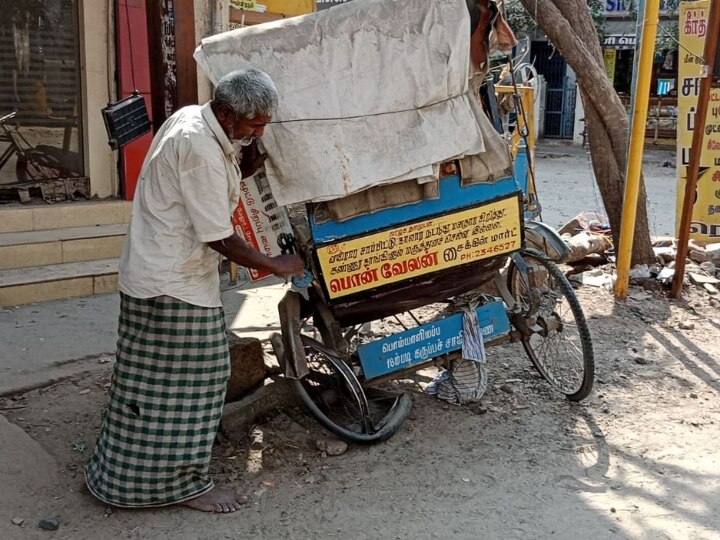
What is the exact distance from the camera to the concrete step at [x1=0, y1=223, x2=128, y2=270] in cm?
557

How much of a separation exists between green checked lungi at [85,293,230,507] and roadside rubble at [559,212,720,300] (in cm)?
364

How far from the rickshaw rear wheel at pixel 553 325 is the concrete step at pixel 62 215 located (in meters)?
3.63

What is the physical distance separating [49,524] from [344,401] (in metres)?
1.47

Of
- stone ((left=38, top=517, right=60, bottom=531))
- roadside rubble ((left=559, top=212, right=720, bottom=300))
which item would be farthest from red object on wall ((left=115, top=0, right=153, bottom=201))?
stone ((left=38, top=517, right=60, bottom=531))

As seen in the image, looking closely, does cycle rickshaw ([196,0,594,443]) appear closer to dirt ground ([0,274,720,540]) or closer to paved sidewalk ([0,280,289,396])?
dirt ground ([0,274,720,540])

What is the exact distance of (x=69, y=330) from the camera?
4801mm

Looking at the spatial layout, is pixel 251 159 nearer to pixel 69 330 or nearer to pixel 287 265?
pixel 287 265

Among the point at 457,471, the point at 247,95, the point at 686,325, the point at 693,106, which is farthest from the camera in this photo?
the point at 693,106

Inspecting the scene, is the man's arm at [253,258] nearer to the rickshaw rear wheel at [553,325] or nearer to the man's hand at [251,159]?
the man's hand at [251,159]

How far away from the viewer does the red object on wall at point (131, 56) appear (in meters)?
6.35

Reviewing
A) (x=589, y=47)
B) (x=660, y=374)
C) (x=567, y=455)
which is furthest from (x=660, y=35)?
(x=567, y=455)

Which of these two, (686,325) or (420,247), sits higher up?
(420,247)

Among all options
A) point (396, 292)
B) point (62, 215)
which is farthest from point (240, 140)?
point (62, 215)

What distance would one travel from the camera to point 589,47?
5.90 meters
